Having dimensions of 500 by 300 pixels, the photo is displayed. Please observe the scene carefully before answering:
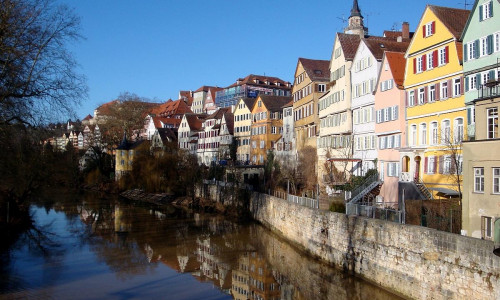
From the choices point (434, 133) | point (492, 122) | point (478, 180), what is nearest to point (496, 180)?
point (478, 180)

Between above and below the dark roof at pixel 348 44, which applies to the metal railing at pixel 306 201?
below

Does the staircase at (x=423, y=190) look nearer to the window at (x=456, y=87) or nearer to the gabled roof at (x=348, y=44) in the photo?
the window at (x=456, y=87)

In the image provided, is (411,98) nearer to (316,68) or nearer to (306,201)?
(306,201)

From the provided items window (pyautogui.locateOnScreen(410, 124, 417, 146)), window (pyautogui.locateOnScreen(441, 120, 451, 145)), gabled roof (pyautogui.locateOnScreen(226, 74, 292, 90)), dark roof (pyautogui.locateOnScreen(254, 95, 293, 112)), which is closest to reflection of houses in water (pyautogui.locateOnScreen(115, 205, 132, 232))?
window (pyautogui.locateOnScreen(410, 124, 417, 146))

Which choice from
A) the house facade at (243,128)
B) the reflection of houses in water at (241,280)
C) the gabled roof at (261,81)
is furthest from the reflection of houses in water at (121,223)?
the gabled roof at (261,81)

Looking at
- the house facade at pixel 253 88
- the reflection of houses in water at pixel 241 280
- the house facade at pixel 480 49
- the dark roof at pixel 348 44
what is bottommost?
the reflection of houses in water at pixel 241 280

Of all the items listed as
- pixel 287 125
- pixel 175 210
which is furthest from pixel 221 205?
pixel 287 125

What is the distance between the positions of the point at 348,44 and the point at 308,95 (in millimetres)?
8186

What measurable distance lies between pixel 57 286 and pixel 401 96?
2095cm

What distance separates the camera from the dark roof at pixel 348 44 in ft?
116

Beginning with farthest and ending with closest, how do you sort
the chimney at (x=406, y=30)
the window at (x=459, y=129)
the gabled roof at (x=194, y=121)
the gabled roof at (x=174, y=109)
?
the gabled roof at (x=174, y=109), the gabled roof at (x=194, y=121), the chimney at (x=406, y=30), the window at (x=459, y=129)

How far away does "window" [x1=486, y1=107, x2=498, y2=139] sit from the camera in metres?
16.1

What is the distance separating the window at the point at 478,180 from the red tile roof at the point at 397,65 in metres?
12.2

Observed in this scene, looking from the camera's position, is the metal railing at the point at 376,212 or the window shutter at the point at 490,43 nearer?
the metal railing at the point at 376,212
